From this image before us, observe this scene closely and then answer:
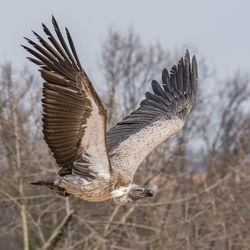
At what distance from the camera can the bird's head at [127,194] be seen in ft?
19.0

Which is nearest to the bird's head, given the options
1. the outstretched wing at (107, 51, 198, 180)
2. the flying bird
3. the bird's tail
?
the flying bird

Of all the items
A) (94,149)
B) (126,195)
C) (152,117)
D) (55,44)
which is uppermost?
(55,44)

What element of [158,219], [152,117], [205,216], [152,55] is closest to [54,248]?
[158,219]

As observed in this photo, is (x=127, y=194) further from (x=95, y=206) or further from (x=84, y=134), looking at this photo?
(x=95, y=206)

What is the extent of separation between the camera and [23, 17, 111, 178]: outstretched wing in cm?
479

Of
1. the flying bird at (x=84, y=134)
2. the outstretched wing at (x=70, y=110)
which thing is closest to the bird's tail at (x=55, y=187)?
the flying bird at (x=84, y=134)

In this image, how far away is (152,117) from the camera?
7.88 metres

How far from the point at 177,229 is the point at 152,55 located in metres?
12.3

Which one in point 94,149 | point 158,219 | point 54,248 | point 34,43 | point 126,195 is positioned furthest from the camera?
point 158,219

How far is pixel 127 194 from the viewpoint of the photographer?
19.1ft

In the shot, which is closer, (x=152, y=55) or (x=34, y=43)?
(x=34, y=43)

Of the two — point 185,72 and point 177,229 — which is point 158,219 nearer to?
point 177,229

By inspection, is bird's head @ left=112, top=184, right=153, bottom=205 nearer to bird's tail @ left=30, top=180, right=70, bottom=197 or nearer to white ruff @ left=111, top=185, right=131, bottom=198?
white ruff @ left=111, top=185, right=131, bottom=198

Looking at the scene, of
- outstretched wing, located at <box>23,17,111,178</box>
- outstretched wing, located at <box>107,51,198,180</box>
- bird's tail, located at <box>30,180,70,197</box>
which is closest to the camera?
outstretched wing, located at <box>23,17,111,178</box>
